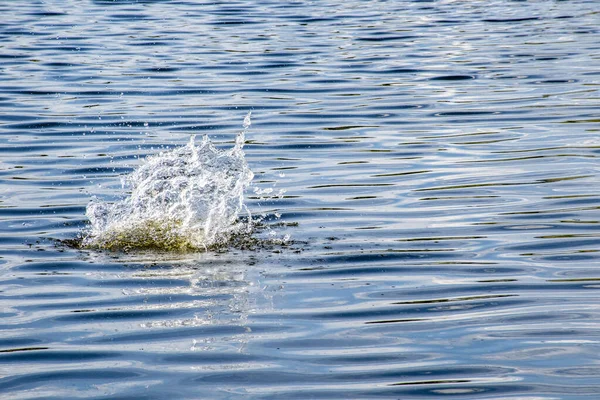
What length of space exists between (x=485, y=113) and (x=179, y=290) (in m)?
7.55

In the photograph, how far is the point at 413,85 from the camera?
1670cm

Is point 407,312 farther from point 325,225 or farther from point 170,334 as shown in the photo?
point 325,225

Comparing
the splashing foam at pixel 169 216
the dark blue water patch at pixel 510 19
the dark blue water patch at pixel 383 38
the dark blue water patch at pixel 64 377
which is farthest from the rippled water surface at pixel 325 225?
the dark blue water patch at pixel 510 19

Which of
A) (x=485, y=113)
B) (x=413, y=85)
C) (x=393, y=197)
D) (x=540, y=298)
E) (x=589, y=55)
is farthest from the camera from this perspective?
(x=589, y=55)

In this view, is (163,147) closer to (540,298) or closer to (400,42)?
(540,298)

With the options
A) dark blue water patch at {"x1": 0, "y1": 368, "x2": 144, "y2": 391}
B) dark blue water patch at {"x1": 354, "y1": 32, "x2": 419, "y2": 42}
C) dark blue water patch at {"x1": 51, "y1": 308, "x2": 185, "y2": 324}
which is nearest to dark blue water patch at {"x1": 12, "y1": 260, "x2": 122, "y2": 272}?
dark blue water patch at {"x1": 51, "y1": 308, "x2": 185, "y2": 324}

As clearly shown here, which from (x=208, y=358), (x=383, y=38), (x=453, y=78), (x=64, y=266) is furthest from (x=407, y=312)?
(x=383, y=38)

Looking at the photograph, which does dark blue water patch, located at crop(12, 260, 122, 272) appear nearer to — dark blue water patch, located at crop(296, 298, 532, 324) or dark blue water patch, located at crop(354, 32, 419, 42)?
dark blue water patch, located at crop(296, 298, 532, 324)

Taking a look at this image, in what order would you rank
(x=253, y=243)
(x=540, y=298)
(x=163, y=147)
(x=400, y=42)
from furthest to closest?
(x=400, y=42), (x=163, y=147), (x=253, y=243), (x=540, y=298)

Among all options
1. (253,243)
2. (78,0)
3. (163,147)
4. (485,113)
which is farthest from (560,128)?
(78,0)

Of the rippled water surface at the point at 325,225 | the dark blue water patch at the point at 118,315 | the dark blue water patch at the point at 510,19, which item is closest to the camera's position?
the rippled water surface at the point at 325,225

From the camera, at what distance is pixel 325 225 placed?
30.0ft

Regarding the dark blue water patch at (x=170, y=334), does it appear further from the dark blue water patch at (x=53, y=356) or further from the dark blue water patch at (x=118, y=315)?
the dark blue water patch at (x=118, y=315)

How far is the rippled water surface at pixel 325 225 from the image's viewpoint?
19.1ft
